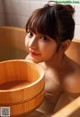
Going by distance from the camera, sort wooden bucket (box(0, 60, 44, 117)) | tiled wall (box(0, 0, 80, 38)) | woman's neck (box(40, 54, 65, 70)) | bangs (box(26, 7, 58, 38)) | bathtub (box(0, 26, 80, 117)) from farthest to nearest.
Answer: tiled wall (box(0, 0, 80, 38)) → bathtub (box(0, 26, 80, 117)) → woman's neck (box(40, 54, 65, 70)) → bangs (box(26, 7, 58, 38)) → wooden bucket (box(0, 60, 44, 117))

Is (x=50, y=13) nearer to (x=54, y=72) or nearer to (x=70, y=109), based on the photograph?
(x=54, y=72)

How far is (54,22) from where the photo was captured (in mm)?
1039

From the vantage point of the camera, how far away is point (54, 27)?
1.04m

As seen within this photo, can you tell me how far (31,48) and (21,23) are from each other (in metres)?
0.94

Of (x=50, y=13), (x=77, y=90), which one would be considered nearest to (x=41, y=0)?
(x=50, y=13)

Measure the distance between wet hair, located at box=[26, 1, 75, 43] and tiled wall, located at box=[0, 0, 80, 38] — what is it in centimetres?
68

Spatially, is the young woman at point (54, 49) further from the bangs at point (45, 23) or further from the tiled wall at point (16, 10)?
the tiled wall at point (16, 10)

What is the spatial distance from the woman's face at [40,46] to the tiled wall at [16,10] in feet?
2.42

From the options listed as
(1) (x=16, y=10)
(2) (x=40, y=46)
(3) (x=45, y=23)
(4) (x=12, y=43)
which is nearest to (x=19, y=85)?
(2) (x=40, y=46)

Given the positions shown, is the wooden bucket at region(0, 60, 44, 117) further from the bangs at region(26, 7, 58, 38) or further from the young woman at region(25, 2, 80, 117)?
the bangs at region(26, 7, 58, 38)

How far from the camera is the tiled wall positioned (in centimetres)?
182

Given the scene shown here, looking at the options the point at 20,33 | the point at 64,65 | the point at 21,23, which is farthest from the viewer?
the point at 21,23

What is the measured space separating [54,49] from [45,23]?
0.15 metres

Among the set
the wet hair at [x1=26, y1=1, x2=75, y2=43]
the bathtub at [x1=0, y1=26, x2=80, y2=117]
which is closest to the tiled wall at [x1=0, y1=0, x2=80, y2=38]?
the bathtub at [x1=0, y1=26, x2=80, y2=117]
